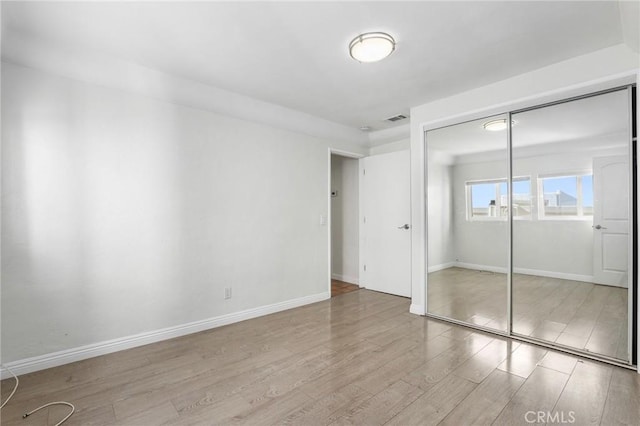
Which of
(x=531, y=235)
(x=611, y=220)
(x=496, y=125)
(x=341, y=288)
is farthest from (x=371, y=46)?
(x=341, y=288)

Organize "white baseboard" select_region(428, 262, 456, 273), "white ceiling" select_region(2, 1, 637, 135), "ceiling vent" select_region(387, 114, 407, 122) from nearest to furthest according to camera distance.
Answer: "white ceiling" select_region(2, 1, 637, 135) → "white baseboard" select_region(428, 262, 456, 273) → "ceiling vent" select_region(387, 114, 407, 122)

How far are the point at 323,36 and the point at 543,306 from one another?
3.13m

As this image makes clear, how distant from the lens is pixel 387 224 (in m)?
4.57

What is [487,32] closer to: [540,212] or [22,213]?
[540,212]

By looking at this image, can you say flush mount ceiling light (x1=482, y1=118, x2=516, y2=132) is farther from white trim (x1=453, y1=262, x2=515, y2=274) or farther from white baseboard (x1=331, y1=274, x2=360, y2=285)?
white baseboard (x1=331, y1=274, x2=360, y2=285)

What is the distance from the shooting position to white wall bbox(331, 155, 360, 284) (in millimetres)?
5203

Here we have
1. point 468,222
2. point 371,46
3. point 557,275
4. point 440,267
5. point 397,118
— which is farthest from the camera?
point 397,118

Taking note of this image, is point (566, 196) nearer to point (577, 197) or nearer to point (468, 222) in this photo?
point (577, 197)

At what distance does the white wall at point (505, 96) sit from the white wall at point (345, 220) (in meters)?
1.56

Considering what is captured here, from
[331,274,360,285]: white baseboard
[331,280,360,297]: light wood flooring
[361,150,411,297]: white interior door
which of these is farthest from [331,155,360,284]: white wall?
[361,150,411,297]: white interior door

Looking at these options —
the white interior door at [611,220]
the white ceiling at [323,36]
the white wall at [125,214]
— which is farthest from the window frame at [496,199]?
the white wall at [125,214]

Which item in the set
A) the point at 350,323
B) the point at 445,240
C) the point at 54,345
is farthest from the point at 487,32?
the point at 54,345

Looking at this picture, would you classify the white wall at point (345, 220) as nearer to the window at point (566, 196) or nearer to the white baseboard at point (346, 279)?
the white baseboard at point (346, 279)

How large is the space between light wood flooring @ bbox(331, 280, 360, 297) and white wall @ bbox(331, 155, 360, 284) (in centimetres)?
14
